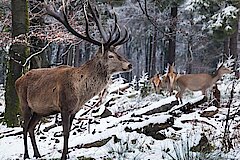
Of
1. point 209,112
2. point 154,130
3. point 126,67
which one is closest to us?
point 126,67

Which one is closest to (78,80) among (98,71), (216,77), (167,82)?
(98,71)

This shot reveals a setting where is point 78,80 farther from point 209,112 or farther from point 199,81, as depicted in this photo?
point 199,81

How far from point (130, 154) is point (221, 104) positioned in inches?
197

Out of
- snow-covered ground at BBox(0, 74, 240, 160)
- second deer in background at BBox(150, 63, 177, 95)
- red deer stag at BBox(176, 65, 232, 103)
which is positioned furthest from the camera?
second deer in background at BBox(150, 63, 177, 95)

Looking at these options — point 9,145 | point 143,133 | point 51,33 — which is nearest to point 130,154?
point 143,133

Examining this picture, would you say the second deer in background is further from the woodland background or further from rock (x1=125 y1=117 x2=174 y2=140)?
rock (x1=125 y1=117 x2=174 y2=140)

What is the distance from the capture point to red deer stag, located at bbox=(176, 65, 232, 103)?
11.7 m

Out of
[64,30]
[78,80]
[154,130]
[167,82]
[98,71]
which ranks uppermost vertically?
[64,30]

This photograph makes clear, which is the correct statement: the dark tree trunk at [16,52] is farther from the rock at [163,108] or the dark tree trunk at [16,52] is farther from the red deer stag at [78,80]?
the red deer stag at [78,80]

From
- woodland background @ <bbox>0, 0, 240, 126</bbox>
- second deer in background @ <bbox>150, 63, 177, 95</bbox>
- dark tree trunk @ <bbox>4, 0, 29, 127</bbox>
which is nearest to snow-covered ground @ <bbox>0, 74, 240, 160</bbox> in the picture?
dark tree trunk @ <bbox>4, 0, 29, 127</bbox>

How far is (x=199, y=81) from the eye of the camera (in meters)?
12.0

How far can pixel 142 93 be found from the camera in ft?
46.2

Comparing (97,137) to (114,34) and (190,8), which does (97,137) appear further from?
(190,8)

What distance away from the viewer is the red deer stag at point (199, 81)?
11734 millimetres
